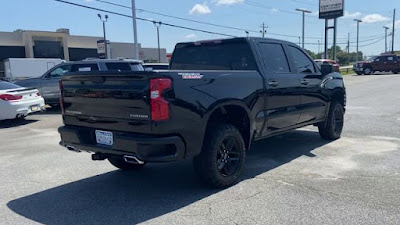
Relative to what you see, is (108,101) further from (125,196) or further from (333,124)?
(333,124)

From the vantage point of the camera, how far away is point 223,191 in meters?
5.01

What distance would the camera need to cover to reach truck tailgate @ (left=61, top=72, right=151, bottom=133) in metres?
4.29

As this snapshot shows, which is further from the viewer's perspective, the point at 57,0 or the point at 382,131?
the point at 57,0

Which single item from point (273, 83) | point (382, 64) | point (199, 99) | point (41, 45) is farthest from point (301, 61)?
point (41, 45)

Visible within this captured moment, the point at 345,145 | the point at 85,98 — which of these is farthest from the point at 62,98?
the point at 345,145

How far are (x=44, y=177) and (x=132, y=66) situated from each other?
8.01m

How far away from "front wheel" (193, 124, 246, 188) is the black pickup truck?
1 cm

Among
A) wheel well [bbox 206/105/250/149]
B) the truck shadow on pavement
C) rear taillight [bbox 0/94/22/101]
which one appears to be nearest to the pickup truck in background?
rear taillight [bbox 0/94/22/101]

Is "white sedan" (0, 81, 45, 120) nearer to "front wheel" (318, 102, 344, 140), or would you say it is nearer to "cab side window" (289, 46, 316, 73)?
"cab side window" (289, 46, 316, 73)

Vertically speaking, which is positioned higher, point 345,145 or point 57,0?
point 57,0

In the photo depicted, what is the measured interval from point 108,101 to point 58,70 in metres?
11.0

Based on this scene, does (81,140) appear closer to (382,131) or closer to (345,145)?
(345,145)

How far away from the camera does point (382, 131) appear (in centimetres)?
884

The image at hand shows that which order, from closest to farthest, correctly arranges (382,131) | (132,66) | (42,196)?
(42,196) → (382,131) → (132,66)
